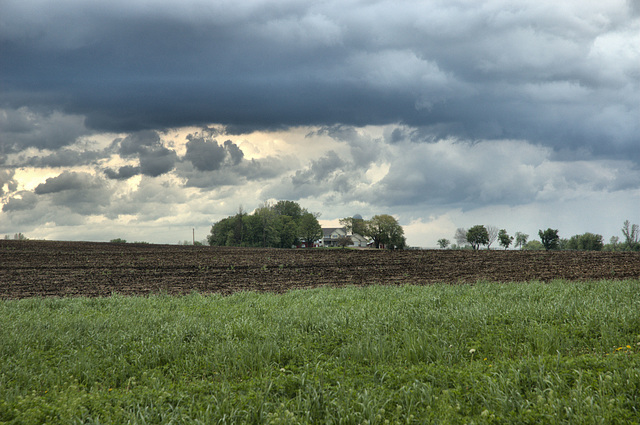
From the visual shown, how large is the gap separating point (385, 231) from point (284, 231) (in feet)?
99.8

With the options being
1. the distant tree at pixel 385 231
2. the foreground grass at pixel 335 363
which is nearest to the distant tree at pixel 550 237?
the distant tree at pixel 385 231

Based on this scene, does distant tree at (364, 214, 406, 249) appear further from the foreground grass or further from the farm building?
the foreground grass

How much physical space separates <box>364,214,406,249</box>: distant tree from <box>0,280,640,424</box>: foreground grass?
227 feet

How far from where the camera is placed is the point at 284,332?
8.20 m

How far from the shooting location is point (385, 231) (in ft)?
273

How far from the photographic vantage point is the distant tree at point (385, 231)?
263 feet

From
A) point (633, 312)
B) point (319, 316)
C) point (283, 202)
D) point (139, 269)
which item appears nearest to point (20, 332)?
point (319, 316)

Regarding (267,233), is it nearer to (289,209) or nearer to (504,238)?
(289,209)

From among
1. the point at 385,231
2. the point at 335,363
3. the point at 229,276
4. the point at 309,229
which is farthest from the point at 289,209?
the point at 335,363

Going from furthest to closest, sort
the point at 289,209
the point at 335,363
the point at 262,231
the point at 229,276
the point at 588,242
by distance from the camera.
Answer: the point at 289,209, the point at 262,231, the point at 588,242, the point at 229,276, the point at 335,363

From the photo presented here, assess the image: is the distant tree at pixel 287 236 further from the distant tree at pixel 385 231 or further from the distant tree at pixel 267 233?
the distant tree at pixel 385 231

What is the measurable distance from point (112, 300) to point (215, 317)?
5.67 m

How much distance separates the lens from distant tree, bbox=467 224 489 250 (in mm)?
94250

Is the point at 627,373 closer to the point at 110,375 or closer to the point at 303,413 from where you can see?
the point at 303,413
